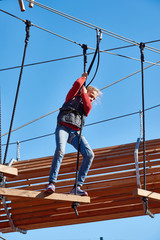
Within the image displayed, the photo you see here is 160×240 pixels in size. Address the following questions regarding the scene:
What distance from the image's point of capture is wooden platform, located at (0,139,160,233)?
653 centimetres

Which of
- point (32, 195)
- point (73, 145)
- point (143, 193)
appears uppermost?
point (73, 145)

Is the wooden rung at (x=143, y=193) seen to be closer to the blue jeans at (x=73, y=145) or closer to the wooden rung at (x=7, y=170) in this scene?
the blue jeans at (x=73, y=145)

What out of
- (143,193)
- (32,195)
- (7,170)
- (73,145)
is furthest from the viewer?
(73,145)

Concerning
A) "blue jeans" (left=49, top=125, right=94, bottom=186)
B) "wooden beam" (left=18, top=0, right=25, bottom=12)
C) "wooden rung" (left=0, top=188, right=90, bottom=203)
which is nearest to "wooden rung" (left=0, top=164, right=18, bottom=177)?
"wooden rung" (left=0, top=188, right=90, bottom=203)

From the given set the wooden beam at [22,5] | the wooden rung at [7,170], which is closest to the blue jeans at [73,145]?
the wooden rung at [7,170]

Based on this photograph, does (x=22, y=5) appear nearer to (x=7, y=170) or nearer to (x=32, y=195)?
(x=7, y=170)

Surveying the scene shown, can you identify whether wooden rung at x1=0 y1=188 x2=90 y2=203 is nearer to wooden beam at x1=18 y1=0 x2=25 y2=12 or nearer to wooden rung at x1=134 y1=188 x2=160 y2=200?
wooden rung at x1=134 y1=188 x2=160 y2=200

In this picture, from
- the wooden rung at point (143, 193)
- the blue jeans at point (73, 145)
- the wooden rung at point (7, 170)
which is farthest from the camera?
the blue jeans at point (73, 145)

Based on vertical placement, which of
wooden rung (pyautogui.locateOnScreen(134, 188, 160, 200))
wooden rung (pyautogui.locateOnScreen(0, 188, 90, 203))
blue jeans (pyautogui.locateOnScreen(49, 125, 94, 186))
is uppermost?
blue jeans (pyautogui.locateOnScreen(49, 125, 94, 186))

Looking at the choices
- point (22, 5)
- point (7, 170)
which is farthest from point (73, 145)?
point (22, 5)

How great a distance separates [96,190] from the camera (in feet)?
21.7

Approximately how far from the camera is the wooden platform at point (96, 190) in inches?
257

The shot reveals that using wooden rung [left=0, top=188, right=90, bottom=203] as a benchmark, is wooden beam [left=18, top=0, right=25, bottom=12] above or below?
above

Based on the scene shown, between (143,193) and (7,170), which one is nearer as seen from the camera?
(7,170)
